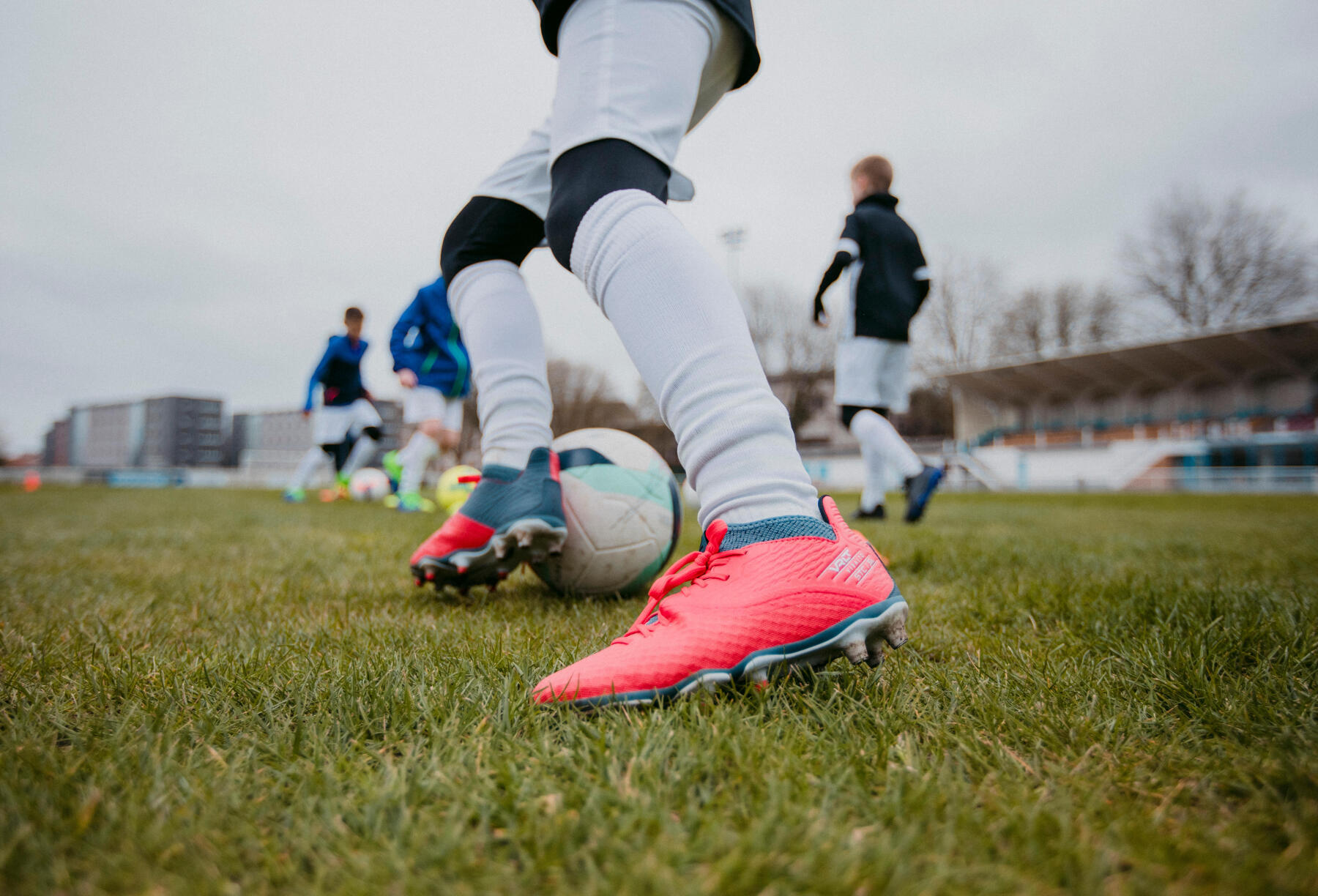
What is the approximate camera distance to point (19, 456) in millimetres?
56281

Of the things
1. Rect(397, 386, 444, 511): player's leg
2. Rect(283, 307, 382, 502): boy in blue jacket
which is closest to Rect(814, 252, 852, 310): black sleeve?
Rect(397, 386, 444, 511): player's leg

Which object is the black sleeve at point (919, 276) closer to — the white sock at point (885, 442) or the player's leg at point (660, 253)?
the white sock at point (885, 442)

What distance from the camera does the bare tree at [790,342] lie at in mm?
39625

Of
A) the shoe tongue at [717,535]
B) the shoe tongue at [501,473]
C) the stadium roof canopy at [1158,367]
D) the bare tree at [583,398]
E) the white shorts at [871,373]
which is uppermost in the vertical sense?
the stadium roof canopy at [1158,367]

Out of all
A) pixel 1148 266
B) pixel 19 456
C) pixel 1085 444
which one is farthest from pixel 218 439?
pixel 1148 266

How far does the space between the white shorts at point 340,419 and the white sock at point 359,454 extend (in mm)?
353

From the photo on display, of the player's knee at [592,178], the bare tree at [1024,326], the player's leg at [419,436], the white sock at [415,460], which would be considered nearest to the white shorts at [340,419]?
the player's leg at [419,436]

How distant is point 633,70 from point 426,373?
6.95 metres

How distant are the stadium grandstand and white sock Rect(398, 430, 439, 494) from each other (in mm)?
24270

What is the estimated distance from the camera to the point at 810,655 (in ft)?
3.69

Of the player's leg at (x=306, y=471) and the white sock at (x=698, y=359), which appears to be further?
the player's leg at (x=306, y=471)

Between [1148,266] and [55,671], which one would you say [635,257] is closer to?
[55,671]

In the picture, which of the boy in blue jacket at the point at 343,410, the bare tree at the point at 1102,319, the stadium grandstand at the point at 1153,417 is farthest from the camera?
the bare tree at the point at 1102,319

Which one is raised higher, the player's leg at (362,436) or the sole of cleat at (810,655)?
→ the player's leg at (362,436)
